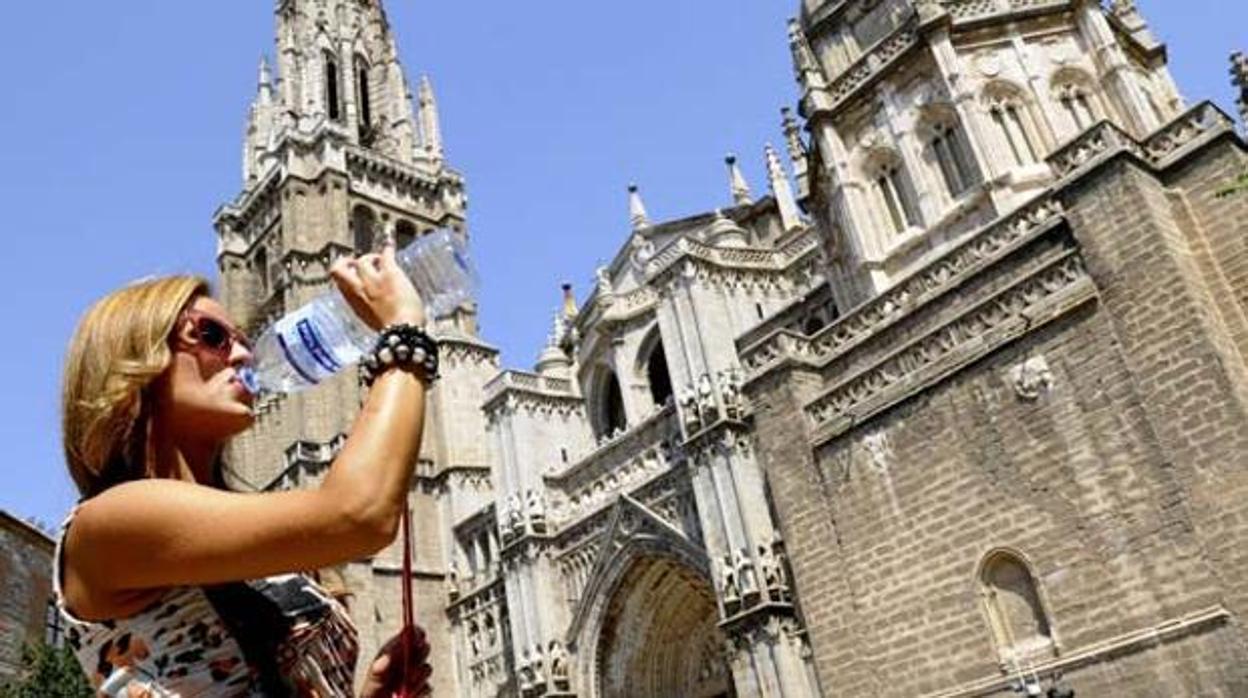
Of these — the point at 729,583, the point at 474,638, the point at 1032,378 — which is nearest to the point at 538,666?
the point at 474,638

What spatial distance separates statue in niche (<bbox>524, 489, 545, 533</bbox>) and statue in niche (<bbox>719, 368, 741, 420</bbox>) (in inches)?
256

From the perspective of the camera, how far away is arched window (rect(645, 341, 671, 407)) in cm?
2725

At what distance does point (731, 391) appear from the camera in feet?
66.8

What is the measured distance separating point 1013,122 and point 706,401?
24.9 ft

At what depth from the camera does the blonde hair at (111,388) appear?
5.53 feet

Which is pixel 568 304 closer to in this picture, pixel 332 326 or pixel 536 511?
pixel 536 511

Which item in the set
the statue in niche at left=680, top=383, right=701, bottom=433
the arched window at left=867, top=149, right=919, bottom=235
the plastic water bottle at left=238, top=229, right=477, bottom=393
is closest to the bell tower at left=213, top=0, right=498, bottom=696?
the statue in niche at left=680, top=383, right=701, bottom=433

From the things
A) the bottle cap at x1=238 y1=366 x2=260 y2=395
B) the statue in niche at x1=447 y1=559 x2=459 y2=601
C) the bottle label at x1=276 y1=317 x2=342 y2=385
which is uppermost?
the statue in niche at x1=447 y1=559 x2=459 y2=601

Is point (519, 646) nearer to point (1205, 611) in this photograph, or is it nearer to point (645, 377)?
point (645, 377)

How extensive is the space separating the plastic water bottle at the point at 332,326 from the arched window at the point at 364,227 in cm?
3602

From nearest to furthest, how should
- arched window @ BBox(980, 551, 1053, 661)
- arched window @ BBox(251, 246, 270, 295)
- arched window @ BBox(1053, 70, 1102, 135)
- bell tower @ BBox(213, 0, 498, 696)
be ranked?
arched window @ BBox(980, 551, 1053, 661), arched window @ BBox(1053, 70, 1102, 135), bell tower @ BBox(213, 0, 498, 696), arched window @ BBox(251, 246, 270, 295)

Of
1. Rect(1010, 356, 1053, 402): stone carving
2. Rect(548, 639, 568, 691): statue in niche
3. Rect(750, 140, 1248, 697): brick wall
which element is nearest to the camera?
Rect(750, 140, 1248, 697): brick wall

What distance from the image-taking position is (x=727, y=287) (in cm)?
2314

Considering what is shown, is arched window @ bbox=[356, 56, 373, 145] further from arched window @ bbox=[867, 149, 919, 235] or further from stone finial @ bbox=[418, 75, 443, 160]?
arched window @ bbox=[867, 149, 919, 235]
